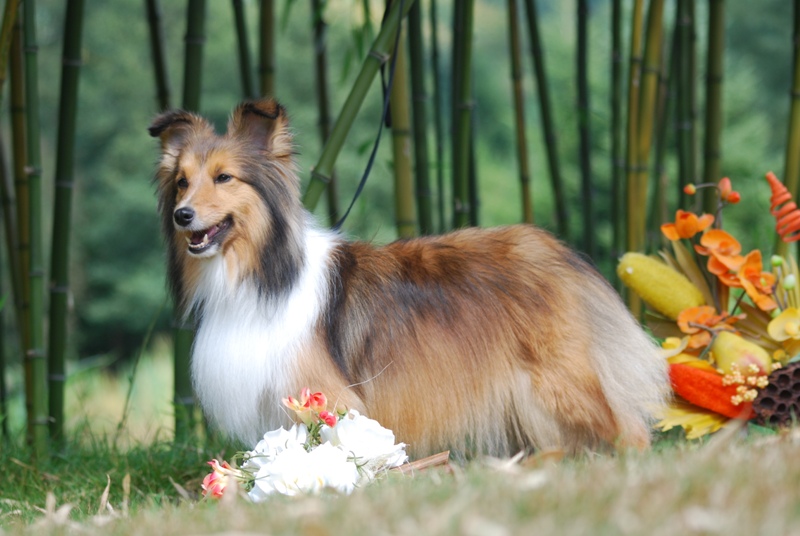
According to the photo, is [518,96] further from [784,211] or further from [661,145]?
[784,211]

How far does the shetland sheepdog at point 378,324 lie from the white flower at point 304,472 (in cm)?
35

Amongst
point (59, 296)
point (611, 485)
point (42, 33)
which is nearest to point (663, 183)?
point (59, 296)

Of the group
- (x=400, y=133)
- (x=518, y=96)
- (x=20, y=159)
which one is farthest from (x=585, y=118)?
(x=20, y=159)

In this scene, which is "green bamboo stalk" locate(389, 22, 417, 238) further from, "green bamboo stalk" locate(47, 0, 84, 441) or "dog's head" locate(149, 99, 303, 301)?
"green bamboo stalk" locate(47, 0, 84, 441)

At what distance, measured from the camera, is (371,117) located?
46.8 ft

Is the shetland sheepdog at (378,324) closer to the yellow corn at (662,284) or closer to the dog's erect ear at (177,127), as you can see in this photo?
the dog's erect ear at (177,127)

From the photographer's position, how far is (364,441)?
2789 millimetres

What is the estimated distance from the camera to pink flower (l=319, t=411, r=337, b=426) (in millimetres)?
2730

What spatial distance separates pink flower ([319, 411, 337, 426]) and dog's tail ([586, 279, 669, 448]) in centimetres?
97

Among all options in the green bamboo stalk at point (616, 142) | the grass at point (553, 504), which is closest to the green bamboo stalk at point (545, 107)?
the green bamboo stalk at point (616, 142)

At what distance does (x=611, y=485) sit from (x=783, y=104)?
42.3ft

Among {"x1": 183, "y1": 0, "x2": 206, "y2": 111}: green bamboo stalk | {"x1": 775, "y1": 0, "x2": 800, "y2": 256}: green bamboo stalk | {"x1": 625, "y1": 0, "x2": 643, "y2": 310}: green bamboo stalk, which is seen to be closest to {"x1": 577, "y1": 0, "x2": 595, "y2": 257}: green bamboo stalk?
{"x1": 625, "y1": 0, "x2": 643, "y2": 310}: green bamboo stalk

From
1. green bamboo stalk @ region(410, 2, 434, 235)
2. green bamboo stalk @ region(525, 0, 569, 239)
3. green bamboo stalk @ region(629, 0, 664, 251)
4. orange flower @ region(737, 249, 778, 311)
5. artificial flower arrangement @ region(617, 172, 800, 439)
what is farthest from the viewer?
green bamboo stalk @ region(525, 0, 569, 239)

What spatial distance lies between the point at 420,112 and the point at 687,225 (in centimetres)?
156
